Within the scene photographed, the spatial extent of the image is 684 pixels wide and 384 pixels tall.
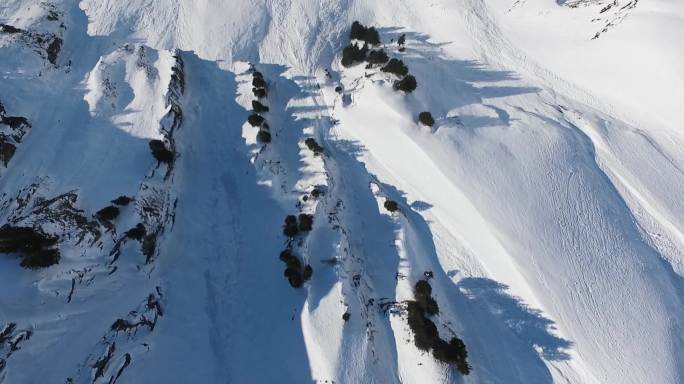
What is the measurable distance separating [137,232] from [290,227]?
10.7 meters

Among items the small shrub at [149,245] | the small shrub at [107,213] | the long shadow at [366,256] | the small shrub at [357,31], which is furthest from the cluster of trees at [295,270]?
the small shrub at [357,31]

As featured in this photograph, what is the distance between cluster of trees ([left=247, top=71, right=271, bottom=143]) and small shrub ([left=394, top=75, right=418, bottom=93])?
44.5 feet

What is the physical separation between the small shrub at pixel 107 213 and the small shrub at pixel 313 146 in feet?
54.2

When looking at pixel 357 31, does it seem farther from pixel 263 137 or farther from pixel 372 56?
pixel 263 137

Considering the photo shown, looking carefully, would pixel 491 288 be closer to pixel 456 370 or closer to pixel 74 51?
pixel 456 370

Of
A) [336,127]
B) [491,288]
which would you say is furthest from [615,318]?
[336,127]

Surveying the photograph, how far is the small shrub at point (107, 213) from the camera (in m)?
23.8

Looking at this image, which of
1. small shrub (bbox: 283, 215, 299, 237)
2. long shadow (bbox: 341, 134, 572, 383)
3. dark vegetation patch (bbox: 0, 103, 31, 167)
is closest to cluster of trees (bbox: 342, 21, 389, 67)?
long shadow (bbox: 341, 134, 572, 383)

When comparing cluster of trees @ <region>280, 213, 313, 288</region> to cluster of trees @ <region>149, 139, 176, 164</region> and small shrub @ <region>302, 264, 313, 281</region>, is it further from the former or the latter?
cluster of trees @ <region>149, 139, 176, 164</region>

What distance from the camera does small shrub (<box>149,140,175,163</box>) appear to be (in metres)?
27.8

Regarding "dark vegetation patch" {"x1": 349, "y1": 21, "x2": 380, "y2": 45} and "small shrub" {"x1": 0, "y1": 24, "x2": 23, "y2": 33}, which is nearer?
"small shrub" {"x1": 0, "y1": 24, "x2": 23, "y2": 33}

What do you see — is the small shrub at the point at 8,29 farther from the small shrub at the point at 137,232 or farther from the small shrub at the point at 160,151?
the small shrub at the point at 137,232

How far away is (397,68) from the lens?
3672 centimetres

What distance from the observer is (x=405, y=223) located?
3031 cm
